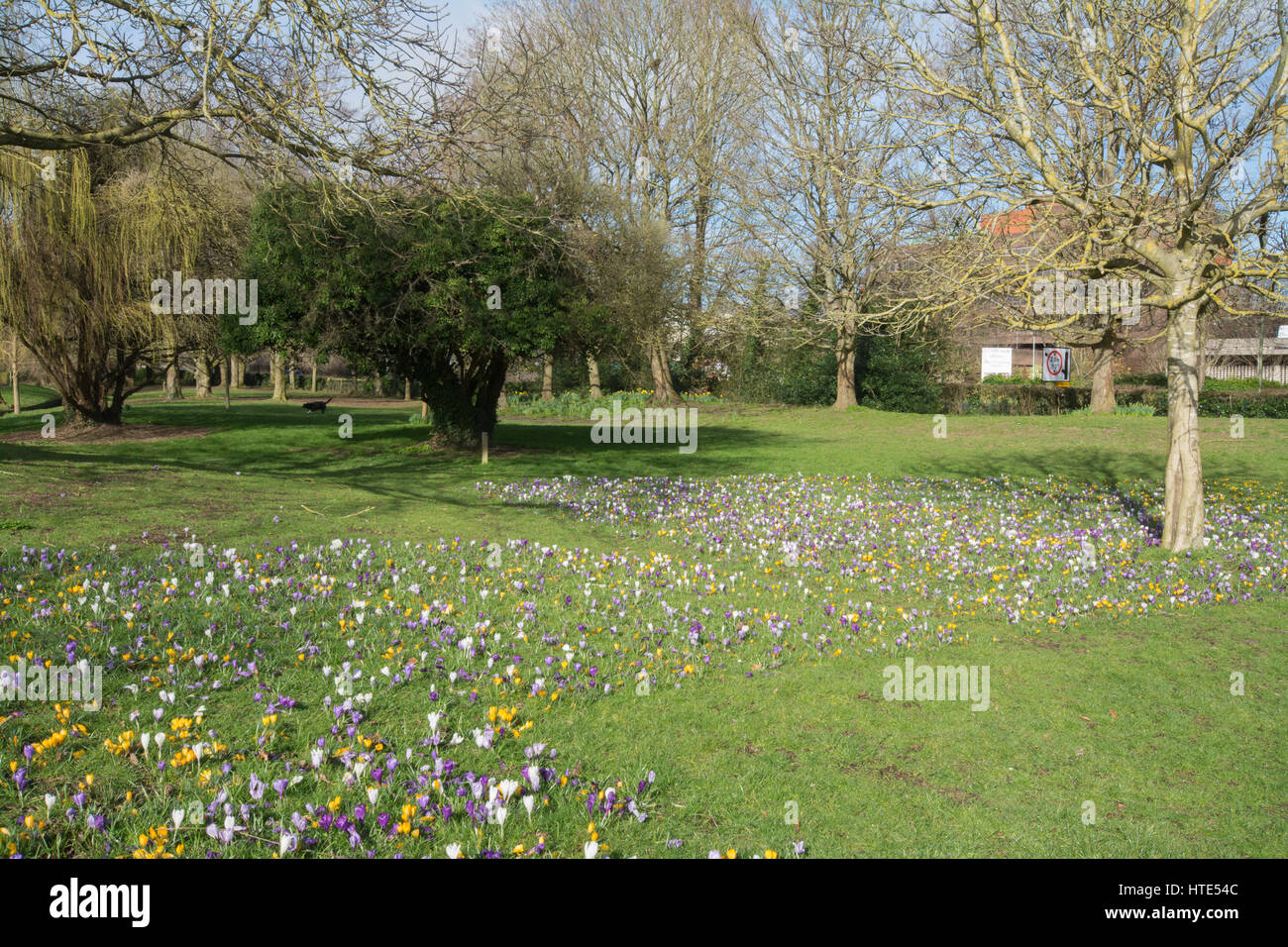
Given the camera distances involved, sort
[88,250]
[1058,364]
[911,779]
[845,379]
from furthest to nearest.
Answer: [1058,364] < [845,379] < [88,250] < [911,779]

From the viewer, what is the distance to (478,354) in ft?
62.1

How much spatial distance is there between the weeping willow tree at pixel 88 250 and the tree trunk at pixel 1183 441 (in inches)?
734

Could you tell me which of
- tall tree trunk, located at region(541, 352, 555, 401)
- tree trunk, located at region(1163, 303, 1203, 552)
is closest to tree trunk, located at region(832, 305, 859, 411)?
tall tree trunk, located at region(541, 352, 555, 401)

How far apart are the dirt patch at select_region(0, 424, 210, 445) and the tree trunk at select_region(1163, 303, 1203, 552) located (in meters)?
21.1

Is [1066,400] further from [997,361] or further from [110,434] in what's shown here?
[110,434]

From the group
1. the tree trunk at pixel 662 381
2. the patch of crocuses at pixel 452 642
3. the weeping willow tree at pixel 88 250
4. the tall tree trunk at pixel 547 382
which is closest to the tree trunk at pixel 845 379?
the tree trunk at pixel 662 381

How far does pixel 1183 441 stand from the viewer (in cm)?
1105

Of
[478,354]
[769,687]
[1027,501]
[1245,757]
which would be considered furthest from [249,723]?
[478,354]

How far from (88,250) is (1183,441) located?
22131 millimetres

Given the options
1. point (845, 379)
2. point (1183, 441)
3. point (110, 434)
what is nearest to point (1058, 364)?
point (845, 379)

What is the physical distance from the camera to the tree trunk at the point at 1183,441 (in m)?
10.9

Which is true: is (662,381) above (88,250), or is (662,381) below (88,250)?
below

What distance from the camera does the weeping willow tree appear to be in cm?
1908

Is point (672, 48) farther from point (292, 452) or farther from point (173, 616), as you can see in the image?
point (173, 616)
